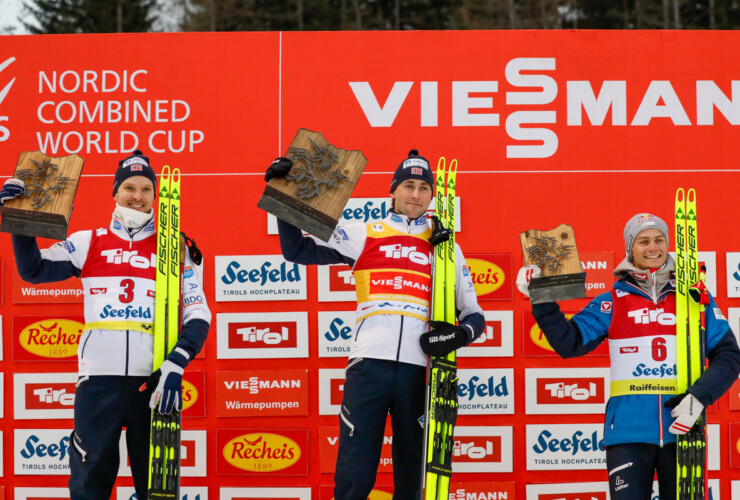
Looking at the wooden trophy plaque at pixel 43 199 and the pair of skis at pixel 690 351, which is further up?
the wooden trophy plaque at pixel 43 199

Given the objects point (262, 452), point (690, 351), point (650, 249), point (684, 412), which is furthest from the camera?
point (262, 452)

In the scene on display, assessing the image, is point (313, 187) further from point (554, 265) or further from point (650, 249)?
point (650, 249)

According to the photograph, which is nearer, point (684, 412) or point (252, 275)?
point (684, 412)

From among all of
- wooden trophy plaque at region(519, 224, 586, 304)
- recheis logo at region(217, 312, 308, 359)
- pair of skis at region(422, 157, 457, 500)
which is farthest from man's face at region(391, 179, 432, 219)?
recheis logo at region(217, 312, 308, 359)

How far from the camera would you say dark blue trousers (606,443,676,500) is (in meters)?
2.69

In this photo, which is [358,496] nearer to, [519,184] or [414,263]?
[414,263]

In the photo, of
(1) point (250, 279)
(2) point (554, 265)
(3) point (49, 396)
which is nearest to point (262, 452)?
(1) point (250, 279)

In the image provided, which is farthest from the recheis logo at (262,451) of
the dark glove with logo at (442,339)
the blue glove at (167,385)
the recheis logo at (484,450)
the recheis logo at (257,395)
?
the dark glove with logo at (442,339)

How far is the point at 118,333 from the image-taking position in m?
3.04

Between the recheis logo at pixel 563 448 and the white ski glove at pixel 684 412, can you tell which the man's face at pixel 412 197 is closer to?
the white ski glove at pixel 684 412

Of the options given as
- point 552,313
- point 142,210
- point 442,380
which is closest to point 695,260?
point 552,313

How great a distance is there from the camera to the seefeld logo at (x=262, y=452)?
4.17 metres

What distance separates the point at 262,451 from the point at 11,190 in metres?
1.99

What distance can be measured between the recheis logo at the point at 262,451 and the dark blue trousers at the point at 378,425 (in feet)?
3.81
